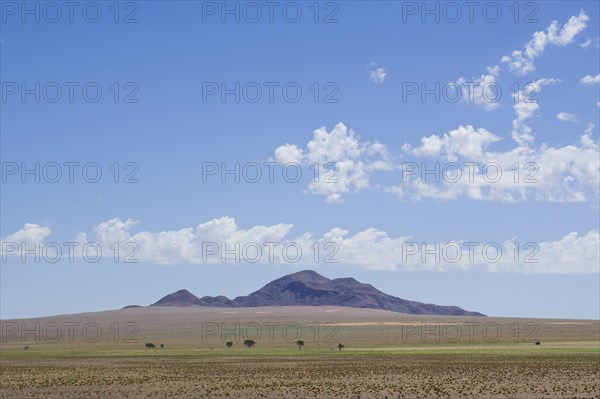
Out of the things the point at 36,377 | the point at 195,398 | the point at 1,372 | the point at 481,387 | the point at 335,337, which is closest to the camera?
the point at 195,398

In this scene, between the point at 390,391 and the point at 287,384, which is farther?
the point at 287,384

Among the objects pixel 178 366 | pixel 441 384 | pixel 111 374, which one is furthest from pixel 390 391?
pixel 178 366

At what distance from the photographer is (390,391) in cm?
4912

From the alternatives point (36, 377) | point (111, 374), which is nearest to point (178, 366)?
point (111, 374)

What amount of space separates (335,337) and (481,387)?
12527 cm

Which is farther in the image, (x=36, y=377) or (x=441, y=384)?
(x=36, y=377)

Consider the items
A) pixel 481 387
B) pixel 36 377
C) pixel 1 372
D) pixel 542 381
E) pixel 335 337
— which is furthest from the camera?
pixel 335 337

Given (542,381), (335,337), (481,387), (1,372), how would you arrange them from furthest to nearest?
(335,337) → (1,372) → (542,381) → (481,387)

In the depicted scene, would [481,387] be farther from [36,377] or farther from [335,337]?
[335,337]

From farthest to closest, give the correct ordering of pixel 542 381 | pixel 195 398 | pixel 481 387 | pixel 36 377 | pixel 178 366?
pixel 178 366 < pixel 36 377 < pixel 542 381 < pixel 481 387 < pixel 195 398

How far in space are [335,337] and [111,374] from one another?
109118 mm

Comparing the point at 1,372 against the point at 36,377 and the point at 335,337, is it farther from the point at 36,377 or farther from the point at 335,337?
the point at 335,337

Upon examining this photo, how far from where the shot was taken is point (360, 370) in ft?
228

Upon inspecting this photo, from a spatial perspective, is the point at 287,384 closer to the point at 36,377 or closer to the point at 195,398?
the point at 195,398
